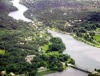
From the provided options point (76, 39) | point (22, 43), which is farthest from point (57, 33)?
point (22, 43)

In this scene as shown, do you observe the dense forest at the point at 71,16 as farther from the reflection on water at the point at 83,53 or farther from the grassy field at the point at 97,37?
the reflection on water at the point at 83,53

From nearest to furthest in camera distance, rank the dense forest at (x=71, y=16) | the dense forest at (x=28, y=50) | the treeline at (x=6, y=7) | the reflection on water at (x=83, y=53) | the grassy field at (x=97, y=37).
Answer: the dense forest at (x=28, y=50)
the reflection on water at (x=83, y=53)
the grassy field at (x=97, y=37)
the dense forest at (x=71, y=16)
the treeline at (x=6, y=7)

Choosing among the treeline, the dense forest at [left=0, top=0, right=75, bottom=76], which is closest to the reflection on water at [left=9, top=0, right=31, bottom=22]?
the treeline

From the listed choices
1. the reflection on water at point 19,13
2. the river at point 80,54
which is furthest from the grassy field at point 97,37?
the reflection on water at point 19,13

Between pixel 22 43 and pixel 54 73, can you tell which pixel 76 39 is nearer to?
pixel 22 43

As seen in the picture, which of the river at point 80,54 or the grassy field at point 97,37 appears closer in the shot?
the river at point 80,54

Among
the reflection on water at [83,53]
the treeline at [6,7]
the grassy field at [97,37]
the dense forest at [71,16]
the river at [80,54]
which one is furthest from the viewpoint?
the treeline at [6,7]

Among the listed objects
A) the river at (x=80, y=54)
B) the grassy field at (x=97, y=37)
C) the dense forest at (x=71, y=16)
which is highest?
the dense forest at (x=71, y=16)

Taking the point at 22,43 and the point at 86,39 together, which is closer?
the point at 22,43
